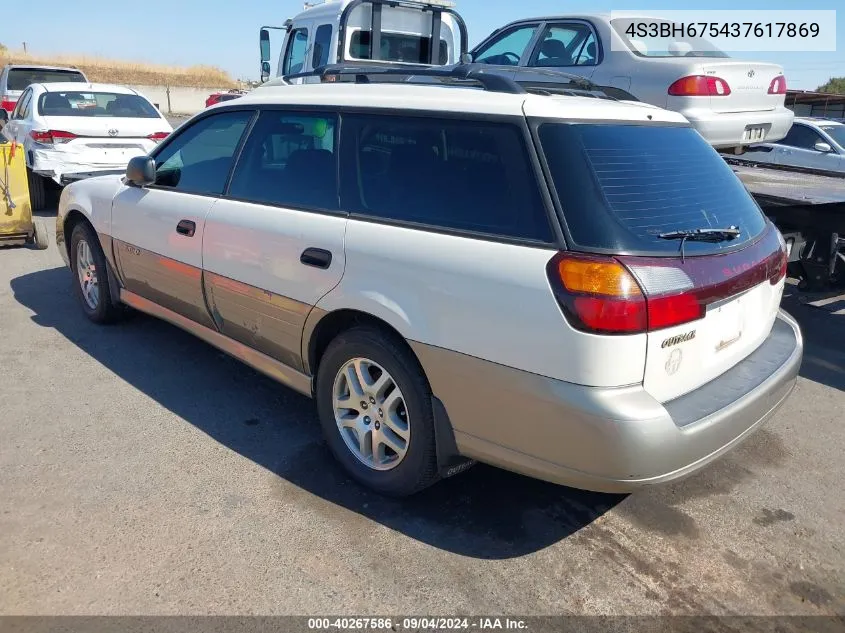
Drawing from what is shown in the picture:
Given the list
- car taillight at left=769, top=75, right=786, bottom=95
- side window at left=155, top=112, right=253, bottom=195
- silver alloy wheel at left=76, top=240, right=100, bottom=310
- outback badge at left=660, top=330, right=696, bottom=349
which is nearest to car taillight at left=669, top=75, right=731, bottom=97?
car taillight at left=769, top=75, right=786, bottom=95

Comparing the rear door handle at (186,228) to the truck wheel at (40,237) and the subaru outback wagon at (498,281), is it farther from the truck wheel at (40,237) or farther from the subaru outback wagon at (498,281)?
→ the truck wheel at (40,237)

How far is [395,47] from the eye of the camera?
10031 millimetres

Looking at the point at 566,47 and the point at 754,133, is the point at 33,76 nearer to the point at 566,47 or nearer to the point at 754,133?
the point at 566,47

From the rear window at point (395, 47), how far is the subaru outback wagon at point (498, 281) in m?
6.20

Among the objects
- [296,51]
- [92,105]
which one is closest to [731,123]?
[296,51]

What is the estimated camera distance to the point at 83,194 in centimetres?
520

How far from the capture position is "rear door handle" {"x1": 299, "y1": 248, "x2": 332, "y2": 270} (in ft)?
10.4

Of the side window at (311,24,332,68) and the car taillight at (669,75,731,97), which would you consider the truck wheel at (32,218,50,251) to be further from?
the car taillight at (669,75,731,97)

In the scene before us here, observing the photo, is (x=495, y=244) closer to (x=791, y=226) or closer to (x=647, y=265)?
(x=647, y=265)

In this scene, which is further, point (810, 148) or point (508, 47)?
point (810, 148)

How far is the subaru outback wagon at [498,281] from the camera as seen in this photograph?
2459mm

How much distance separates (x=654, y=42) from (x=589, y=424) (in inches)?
226

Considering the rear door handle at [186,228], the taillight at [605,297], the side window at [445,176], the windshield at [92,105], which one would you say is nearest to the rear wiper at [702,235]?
the taillight at [605,297]

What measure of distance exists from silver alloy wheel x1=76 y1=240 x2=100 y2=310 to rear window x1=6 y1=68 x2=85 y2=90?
12678 millimetres
